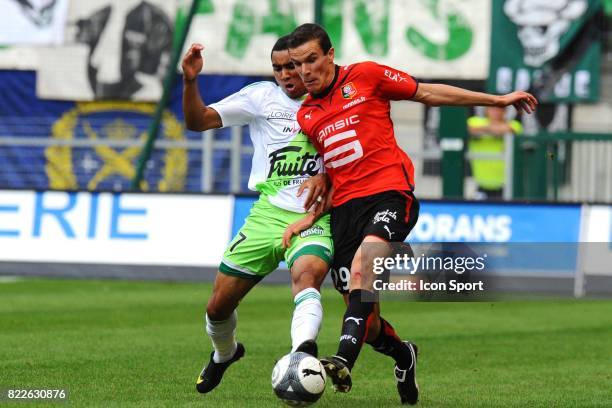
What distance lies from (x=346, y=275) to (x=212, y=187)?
10.3 m

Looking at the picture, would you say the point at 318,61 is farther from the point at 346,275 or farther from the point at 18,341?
the point at 18,341

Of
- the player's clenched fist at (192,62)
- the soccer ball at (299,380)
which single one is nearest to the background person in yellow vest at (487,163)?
the player's clenched fist at (192,62)

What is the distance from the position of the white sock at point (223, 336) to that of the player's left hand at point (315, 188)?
3.01 feet

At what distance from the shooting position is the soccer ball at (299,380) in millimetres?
6305

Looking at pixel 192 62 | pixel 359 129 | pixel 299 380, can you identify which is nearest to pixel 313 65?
pixel 359 129

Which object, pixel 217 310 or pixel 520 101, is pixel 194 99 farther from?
pixel 520 101

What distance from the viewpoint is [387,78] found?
7.31 meters

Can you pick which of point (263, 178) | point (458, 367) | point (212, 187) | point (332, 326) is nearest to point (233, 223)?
point (212, 187)

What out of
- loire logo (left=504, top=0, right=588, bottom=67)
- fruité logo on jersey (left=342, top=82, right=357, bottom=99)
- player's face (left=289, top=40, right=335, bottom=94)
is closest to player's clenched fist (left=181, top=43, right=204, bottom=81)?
player's face (left=289, top=40, right=335, bottom=94)

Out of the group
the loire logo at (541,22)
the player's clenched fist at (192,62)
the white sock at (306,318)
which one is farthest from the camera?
the loire logo at (541,22)

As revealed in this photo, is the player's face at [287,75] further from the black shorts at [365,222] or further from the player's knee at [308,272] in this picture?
the player's knee at [308,272]

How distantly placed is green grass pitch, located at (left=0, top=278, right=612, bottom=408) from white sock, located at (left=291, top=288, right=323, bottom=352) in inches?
28.2

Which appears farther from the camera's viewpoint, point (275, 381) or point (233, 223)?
point (233, 223)

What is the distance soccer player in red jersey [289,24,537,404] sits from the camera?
7.15 m
